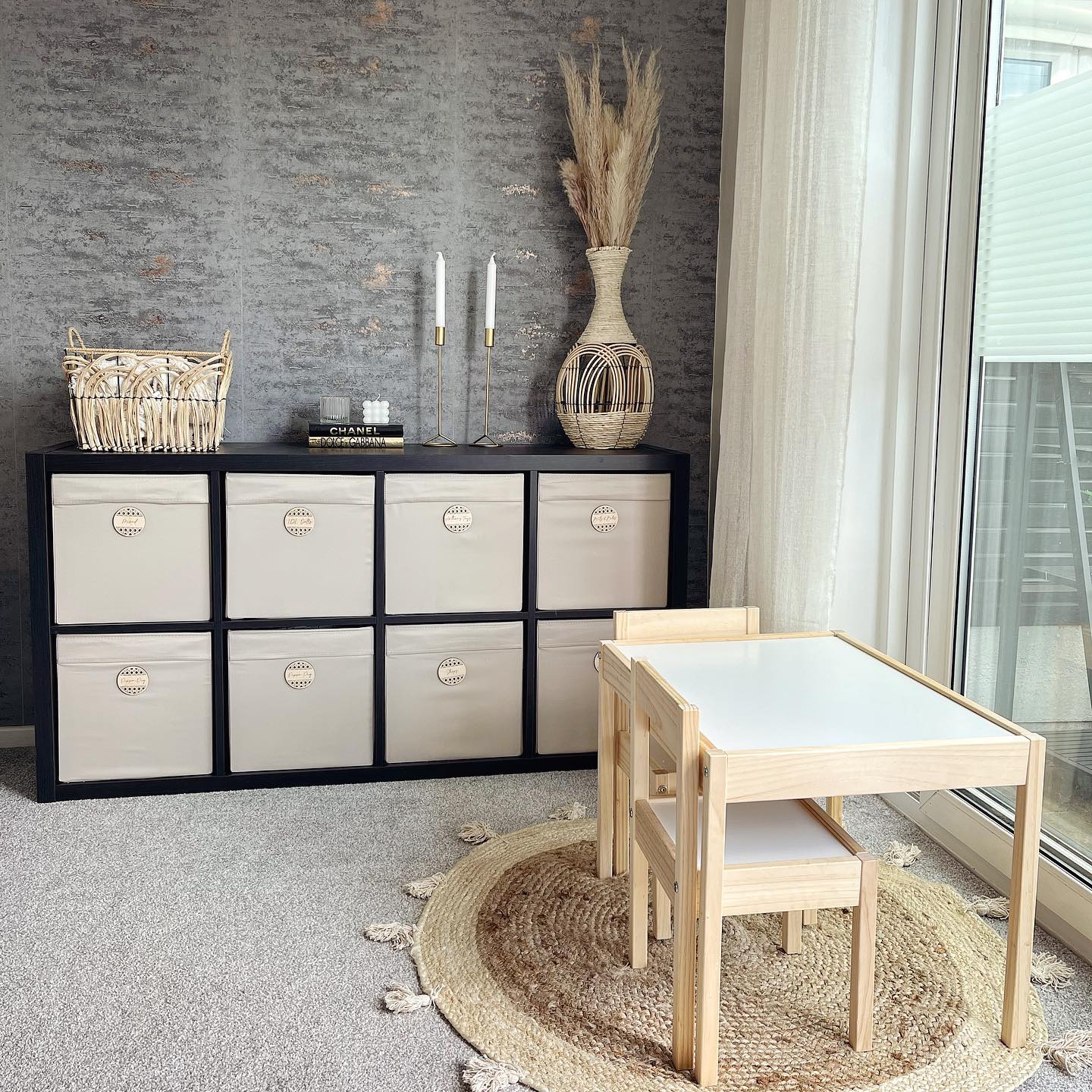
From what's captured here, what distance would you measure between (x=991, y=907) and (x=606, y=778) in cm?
79

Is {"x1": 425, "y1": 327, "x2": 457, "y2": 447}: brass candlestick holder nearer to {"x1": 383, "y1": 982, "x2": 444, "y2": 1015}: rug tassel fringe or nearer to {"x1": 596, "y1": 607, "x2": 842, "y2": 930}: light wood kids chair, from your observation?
{"x1": 596, "y1": 607, "x2": 842, "y2": 930}: light wood kids chair

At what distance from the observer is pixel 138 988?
6.00 feet

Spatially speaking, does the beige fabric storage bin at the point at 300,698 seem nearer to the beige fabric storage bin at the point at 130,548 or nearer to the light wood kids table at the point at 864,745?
the beige fabric storage bin at the point at 130,548

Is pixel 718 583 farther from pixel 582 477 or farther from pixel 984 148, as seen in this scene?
pixel 984 148

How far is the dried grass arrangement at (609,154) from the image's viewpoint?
2945 millimetres

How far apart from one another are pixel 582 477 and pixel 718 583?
46 cm

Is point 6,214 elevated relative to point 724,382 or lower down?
elevated

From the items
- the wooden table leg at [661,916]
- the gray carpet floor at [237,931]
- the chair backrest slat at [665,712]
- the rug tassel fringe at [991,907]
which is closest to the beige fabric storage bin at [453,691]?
the gray carpet floor at [237,931]

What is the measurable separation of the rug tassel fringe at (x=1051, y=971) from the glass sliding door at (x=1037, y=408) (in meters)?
0.18

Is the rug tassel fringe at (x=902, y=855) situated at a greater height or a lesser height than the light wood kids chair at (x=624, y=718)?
lesser

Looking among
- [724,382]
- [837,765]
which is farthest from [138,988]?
[724,382]

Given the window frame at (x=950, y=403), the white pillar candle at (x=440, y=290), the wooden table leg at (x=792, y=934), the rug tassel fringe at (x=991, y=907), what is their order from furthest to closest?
1. the white pillar candle at (x=440, y=290)
2. the window frame at (x=950, y=403)
3. the rug tassel fringe at (x=991, y=907)
4. the wooden table leg at (x=792, y=934)

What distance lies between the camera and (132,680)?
2.68 meters

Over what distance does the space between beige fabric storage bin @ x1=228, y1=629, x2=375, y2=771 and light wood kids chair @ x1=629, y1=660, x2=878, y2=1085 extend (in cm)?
122
